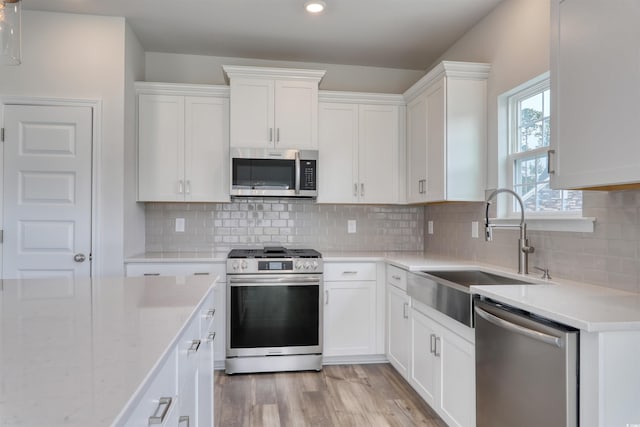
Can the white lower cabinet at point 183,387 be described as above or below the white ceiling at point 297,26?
below

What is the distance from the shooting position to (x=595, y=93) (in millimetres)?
1611

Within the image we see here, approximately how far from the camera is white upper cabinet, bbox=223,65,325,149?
343cm

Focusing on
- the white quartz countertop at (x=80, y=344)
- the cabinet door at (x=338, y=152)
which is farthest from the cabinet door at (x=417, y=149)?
the white quartz countertop at (x=80, y=344)

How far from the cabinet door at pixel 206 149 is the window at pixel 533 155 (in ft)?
7.40

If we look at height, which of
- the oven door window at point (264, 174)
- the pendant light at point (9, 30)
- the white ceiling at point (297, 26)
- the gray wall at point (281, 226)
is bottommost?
the gray wall at point (281, 226)

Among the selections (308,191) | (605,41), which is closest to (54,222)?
(308,191)

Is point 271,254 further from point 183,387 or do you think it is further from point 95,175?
point 183,387

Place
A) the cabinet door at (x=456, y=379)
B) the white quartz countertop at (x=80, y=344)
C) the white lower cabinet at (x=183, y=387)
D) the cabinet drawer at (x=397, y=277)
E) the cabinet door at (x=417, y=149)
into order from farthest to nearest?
the cabinet door at (x=417, y=149) → the cabinet drawer at (x=397, y=277) → the cabinet door at (x=456, y=379) → the white lower cabinet at (x=183, y=387) → the white quartz countertop at (x=80, y=344)

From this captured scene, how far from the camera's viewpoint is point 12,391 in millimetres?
699

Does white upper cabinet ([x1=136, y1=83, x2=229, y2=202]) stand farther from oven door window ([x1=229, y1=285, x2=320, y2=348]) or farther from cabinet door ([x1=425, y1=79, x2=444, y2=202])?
cabinet door ([x1=425, y1=79, x2=444, y2=202])

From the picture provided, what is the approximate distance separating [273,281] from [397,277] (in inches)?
37.5

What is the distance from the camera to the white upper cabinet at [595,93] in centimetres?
145

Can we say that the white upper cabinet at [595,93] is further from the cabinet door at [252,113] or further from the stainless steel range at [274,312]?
the cabinet door at [252,113]

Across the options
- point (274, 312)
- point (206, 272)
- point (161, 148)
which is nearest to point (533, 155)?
point (274, 312)
